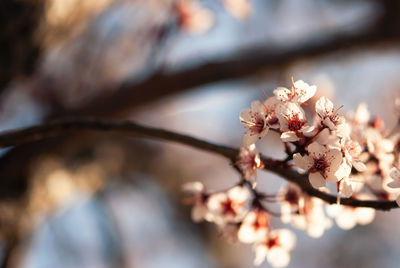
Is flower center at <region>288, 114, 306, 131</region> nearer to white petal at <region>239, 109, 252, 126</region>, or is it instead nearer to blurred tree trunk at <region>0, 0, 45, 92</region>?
white petal at <region>239, 109, 252, 126</region>

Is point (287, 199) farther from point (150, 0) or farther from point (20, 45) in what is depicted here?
point (150, 0)

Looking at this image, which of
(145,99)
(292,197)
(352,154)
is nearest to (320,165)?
(352,154)

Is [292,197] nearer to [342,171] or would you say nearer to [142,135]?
[342,171]

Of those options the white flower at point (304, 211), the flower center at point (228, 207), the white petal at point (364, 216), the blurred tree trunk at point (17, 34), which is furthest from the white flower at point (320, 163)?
the blurred tree trunk at point (17, 34)

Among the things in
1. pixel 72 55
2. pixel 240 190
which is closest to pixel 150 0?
pixel 72 55

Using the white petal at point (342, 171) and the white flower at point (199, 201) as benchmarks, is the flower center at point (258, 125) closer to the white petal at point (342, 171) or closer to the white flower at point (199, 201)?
the white petal at point (342, 171)

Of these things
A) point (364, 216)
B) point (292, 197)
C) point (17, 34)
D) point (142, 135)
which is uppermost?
point (17, 34)

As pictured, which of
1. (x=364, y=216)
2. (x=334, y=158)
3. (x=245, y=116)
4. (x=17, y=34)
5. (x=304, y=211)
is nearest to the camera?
(x=334, y=158)

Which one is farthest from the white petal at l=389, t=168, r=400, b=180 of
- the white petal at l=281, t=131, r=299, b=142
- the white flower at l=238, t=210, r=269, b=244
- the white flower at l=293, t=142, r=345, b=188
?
the white flower at l=238, t=210, r=269, b=244
